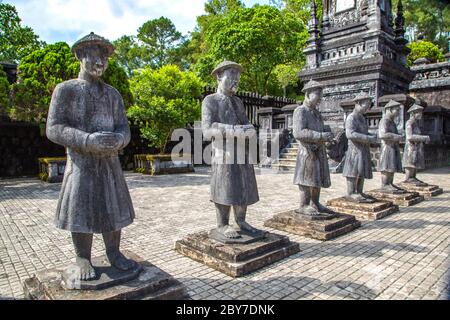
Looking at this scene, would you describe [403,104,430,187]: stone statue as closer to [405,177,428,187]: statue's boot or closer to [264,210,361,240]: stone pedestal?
[405,177,428,187]: statue's boot

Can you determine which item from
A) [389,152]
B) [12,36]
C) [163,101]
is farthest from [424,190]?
[12,36]

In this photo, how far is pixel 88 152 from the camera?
9.45 ft

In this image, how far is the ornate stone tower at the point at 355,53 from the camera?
1500 cm

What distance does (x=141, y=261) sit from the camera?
135 inches

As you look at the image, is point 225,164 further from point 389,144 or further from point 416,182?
point 416,182

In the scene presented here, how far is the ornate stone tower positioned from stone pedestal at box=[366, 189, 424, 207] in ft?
25.6

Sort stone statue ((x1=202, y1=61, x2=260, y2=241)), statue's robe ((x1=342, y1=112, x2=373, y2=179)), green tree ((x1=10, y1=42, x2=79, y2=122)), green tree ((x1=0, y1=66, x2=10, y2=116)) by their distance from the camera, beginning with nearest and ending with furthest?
stone statue ((x1=202, y1=61, x2=260, y2=241)) → statue's robe ((x1=342, y1=112, x2=373, y2=179)) → green tree ((x1=0, y1=66, x2=10, y2=116)) → green tree ((x1=10, y1=42, x2=79, y2=122))

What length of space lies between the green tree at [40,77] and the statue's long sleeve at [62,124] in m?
8.10

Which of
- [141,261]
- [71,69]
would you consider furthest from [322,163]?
[71,69]

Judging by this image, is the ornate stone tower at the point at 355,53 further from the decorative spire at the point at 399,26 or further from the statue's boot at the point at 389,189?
the statue's boot at the point at 389,189

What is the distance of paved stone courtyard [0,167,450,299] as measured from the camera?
3.39 m

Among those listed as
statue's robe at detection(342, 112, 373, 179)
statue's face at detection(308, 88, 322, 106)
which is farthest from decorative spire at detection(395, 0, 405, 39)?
statue's face at detection(308, 88, 322, 106)
